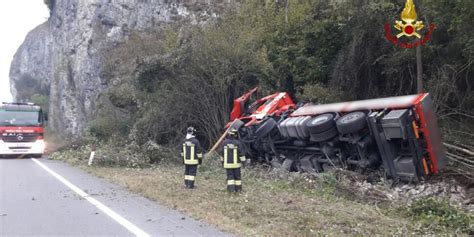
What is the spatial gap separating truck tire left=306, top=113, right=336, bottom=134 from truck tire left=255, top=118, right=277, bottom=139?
201cm

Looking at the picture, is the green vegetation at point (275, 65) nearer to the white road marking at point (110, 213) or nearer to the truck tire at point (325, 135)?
the truck tire at point (325, 135)

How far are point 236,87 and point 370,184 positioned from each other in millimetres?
10291

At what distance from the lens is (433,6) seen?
Result: 11953mm

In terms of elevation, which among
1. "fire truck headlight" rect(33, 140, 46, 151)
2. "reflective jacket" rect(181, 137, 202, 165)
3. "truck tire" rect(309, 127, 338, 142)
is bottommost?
"fire truck headlight" rect(33, 140, 46, 151)

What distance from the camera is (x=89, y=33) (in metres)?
38.3

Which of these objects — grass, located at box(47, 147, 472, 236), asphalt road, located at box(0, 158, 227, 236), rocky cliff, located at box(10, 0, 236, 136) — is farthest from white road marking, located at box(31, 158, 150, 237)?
rocky cliff, located at box(10, 0, 236, 136)

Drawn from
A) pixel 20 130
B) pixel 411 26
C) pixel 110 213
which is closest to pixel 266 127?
pixel 411 26

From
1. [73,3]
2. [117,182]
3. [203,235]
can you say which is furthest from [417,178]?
[73,3]

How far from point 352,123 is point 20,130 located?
18.1m

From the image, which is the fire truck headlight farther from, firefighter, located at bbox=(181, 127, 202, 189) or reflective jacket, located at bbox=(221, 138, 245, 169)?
reflective jacket, located at bbox=(221, 138, 245, 169)

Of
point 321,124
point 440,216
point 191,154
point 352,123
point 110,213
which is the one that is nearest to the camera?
point 440,216

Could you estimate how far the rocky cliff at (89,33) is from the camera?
31344 mm

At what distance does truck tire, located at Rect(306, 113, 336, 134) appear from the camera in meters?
11.0

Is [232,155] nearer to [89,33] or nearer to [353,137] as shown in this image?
[353,137]
